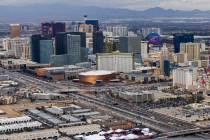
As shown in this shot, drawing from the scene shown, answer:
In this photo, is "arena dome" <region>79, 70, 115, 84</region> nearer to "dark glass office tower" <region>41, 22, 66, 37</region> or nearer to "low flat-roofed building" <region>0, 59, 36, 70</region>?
"low flat-roofed building" <region>0, 59, 36, 70</region>

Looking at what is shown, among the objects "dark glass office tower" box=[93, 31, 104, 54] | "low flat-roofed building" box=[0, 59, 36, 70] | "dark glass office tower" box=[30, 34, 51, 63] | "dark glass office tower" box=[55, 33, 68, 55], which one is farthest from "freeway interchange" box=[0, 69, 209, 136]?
"dark glass office tower" box=[93, 31, 104, 54]

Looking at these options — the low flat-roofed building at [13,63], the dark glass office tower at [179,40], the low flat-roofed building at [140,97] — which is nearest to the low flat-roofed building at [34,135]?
the low flat-roofed building at [140,97]

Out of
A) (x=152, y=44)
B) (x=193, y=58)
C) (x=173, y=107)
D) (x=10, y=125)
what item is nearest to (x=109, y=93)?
(x=173, y=107)

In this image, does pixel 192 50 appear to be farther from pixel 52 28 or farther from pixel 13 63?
pixel 52 28

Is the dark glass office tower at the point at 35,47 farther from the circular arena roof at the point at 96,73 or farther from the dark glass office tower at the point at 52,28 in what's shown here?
the circular arena roof at the point at 96,73

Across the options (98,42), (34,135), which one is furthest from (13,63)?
(34,135)

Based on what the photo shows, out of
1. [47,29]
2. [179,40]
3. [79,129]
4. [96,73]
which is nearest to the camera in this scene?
[79,129]

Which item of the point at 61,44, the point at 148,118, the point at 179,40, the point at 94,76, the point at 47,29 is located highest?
the point at 47,29

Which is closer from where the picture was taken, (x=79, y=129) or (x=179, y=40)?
(x=79, y=129)

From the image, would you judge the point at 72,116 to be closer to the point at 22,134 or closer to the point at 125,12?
the point at 22,134

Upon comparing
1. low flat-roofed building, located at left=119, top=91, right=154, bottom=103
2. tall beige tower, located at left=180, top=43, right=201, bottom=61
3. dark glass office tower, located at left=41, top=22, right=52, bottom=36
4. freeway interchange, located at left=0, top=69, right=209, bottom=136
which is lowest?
freeway interchange, located at left=0, top=69, right=209, bottom=136
